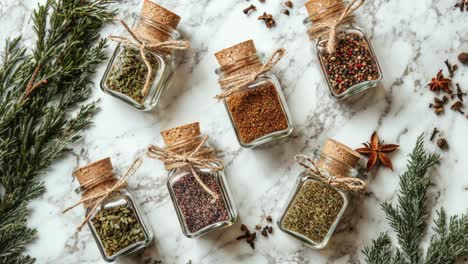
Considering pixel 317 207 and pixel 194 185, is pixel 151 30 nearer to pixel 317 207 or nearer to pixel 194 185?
pixel 194 185

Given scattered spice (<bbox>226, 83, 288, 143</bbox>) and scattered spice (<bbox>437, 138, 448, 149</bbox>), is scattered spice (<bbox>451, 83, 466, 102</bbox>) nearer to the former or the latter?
scattered spice (<bbox>437, 138, 448, 149</bbox>)

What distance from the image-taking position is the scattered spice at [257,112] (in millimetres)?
1938

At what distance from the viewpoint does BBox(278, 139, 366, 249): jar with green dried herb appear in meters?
1.91

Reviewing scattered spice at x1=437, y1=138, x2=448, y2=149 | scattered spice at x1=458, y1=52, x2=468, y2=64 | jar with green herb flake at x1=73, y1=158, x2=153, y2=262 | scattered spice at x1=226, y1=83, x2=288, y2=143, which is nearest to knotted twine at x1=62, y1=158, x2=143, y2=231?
jar with green herb flake at x1=73, y1=158, x2=153, y2=262

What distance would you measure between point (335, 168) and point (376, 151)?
0.67 feet

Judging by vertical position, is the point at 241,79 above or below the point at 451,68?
above

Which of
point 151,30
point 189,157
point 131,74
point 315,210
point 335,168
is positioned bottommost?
point 315,210

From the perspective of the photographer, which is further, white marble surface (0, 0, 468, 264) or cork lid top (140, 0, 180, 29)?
white marble surface (0, 0, 468, 264)

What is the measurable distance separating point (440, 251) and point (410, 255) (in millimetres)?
103

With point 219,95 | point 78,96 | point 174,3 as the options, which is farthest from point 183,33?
point 78,96

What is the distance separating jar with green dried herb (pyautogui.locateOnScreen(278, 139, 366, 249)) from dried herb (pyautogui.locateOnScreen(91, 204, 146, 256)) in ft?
1.79

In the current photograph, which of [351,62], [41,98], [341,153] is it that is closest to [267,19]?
[351,62]

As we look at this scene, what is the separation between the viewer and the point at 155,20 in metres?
1.94

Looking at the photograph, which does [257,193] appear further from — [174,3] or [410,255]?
[174,3]
